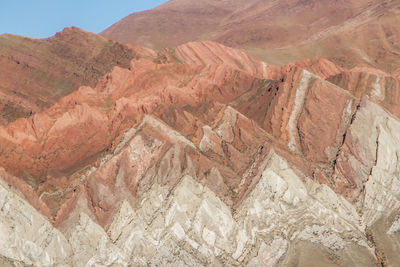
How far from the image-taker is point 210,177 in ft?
128

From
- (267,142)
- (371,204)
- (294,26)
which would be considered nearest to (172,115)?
(267,142)

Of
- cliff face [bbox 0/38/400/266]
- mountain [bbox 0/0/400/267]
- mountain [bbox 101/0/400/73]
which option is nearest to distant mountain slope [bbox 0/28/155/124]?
mountain [bbox 101/0/400/73]

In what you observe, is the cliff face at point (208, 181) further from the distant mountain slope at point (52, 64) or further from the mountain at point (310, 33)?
the distant mountain slope at point (52, 64)

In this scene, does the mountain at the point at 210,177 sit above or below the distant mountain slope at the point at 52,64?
below

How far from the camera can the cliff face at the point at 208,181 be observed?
34969 mm

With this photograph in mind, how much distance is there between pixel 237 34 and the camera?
15675 centimetres

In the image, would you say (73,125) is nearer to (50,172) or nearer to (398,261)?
(50,172)

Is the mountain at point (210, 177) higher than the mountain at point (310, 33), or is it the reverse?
the mountain at point (310, 33)

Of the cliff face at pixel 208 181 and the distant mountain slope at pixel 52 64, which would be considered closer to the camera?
the cliff face at pixel 208 181

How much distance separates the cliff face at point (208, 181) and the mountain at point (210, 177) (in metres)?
0.11

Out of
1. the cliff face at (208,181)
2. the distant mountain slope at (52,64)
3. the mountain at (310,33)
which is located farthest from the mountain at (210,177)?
the mountain at (310,33)

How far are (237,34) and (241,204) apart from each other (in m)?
125

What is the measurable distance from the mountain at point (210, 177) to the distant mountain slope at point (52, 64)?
44843mm

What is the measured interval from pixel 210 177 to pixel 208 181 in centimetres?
43
